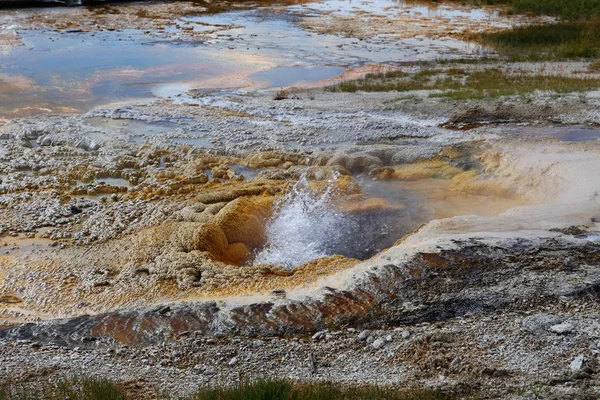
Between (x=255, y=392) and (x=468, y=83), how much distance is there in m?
8.87

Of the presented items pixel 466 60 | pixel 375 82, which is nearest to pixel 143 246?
pixel 375 82

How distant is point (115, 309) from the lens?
4.75 m

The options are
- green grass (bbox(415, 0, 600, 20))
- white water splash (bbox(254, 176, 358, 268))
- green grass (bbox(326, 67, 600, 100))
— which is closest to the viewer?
white water splash (bbox(254, 176, 358, 268))

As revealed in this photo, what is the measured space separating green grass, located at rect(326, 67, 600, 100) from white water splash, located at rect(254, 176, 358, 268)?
13.1 feet

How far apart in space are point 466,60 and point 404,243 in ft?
28.8

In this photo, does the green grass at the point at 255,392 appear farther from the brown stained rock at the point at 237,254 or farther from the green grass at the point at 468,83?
the green grass at the point at 468,83

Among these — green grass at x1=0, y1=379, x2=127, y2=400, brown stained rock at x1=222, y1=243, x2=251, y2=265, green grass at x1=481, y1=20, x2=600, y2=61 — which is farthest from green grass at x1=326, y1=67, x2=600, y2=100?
green grass at x1=0, y1=379, x2=127, y2=400

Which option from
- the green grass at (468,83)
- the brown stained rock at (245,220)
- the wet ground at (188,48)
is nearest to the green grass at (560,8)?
the wet ground at (188,48)

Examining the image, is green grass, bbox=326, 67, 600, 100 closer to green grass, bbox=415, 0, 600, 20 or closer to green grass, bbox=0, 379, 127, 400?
green grass, bbox=0, 379, 127, 400

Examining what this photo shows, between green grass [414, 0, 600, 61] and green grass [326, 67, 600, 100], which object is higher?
green grass [414, 0, 600, 61]

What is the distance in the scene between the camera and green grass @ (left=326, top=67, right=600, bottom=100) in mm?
9797

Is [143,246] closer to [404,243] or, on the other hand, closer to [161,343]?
[161,343]

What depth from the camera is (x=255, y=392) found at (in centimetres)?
316

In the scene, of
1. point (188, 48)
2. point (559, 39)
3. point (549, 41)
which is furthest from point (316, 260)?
point (559, 39)
